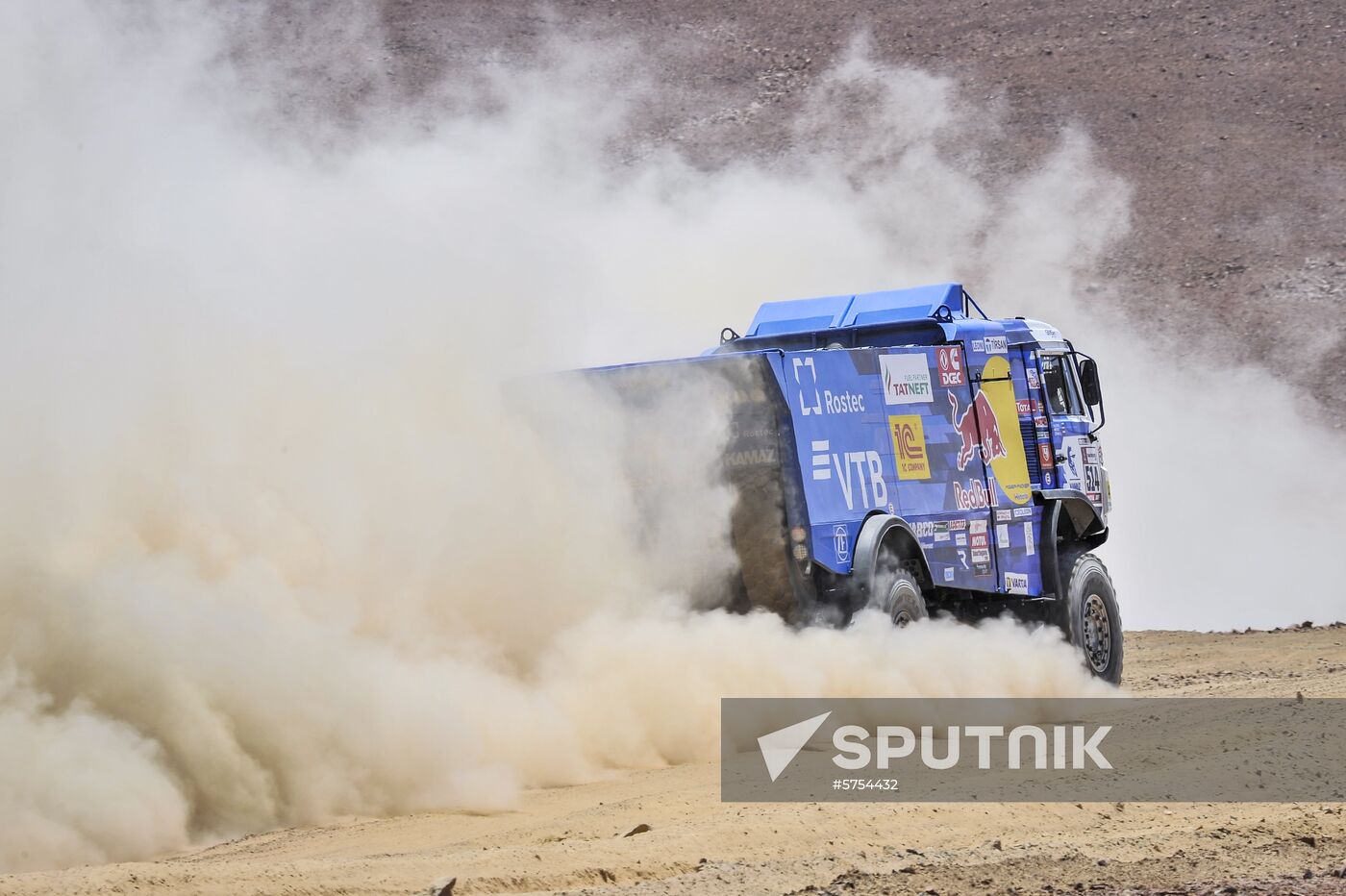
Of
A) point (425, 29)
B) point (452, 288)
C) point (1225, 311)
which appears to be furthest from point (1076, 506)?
point (425, 29)

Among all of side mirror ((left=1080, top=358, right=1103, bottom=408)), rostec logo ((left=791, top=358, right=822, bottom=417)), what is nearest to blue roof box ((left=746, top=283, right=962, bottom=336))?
side mirror ((left=1080, top=358, right=1103, bottom=408))

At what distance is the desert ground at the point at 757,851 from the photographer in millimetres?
7559

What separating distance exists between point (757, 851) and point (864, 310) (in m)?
8.21

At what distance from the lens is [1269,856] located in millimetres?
8383

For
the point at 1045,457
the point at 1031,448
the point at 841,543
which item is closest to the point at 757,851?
the point at 841,543

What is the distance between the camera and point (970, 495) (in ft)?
49.6

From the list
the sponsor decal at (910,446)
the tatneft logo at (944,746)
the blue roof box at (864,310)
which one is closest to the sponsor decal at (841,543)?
the sponsor decal at (910,446)

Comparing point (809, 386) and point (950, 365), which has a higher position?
point (950, 365)

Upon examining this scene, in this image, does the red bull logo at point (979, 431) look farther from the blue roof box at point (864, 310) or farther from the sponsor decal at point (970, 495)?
the blue roof box at point (864, 310)

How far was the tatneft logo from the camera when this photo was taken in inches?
445

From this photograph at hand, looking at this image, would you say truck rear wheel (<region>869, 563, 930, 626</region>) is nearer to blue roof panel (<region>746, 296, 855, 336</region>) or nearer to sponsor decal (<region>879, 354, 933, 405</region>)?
sponsor decal (<region>879, 354, 933, 405</region>)

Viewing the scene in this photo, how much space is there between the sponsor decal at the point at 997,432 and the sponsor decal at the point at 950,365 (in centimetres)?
15

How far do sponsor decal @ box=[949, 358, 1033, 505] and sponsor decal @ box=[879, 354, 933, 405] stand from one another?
46 centimetres

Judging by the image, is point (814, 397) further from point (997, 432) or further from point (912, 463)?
point (997, 432)
